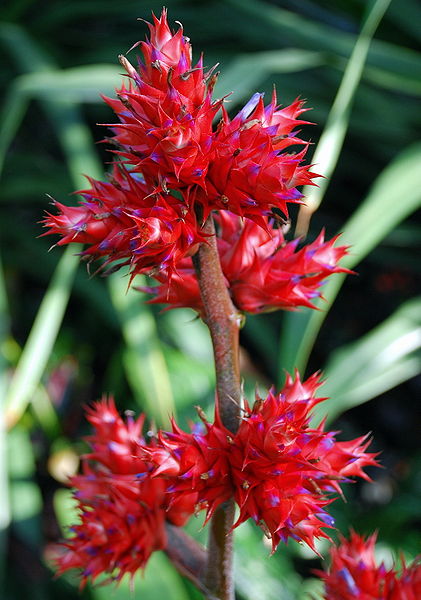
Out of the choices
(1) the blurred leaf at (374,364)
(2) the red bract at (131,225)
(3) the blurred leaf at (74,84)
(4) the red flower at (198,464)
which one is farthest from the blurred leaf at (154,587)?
(3) the blurred leaf at (74,84)

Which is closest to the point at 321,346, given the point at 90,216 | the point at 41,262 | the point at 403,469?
the point at 403,469

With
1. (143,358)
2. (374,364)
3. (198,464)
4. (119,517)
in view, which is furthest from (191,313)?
(198,464)

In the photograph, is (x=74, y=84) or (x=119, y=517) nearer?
(x=119, y=517)

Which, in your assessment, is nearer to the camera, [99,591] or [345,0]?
[99,591]

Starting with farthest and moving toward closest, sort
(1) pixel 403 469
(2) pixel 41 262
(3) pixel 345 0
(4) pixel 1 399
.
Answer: (2) pixel 41 262, (3) pixel 345 0, (1) pixel 403 469, (4) pixel 1 399

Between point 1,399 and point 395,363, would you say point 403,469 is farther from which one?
point 1,399

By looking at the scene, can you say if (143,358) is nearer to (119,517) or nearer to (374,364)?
(374,364)

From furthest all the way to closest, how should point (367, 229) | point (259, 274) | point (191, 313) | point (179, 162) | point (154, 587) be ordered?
point (191, 313)
point (367, 229)
point (154, 587)
point (259, 274)
point (179, 162)

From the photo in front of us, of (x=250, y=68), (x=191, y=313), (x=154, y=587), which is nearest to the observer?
(x=154, y=587)
